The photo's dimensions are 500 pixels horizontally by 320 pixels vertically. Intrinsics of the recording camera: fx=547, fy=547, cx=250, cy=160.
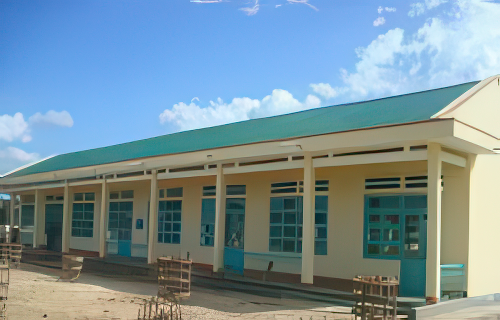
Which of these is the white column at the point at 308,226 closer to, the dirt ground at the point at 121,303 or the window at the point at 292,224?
the dirt ground at the point at 121,303

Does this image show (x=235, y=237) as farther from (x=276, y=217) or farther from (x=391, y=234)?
(x=391, y=234)

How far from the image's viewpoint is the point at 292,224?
13961 mm

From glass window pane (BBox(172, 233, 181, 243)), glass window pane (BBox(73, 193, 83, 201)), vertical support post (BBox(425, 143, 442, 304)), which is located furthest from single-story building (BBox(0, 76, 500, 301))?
glass window pane (BBox(73, 193, 83, 201))

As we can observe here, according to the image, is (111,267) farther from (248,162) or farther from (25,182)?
(25,182)

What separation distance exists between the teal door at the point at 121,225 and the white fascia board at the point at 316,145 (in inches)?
175

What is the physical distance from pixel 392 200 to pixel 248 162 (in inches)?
136

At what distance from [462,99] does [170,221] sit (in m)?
11.1

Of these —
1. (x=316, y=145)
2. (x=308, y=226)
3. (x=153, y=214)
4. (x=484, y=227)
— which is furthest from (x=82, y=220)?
(x=484, y=227)

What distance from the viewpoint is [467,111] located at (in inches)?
420

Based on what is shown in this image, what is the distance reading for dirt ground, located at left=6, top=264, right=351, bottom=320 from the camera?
973 centimetres

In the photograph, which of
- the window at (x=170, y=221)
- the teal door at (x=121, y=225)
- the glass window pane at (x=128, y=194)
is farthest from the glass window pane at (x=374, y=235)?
the glass window pane at (x=128, y=194)

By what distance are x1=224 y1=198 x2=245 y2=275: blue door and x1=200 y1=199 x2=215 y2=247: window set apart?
604mm

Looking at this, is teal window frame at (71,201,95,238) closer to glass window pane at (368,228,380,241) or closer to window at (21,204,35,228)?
window at (21,204,35,228)

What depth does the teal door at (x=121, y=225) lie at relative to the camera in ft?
67.5
